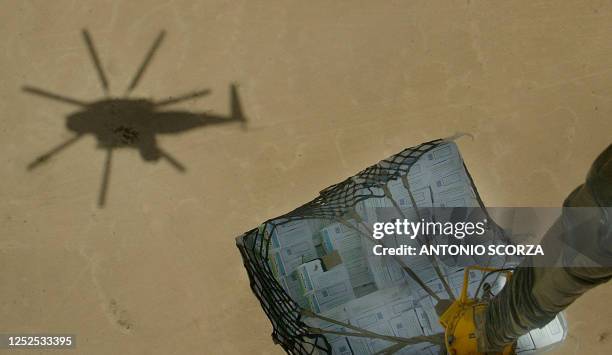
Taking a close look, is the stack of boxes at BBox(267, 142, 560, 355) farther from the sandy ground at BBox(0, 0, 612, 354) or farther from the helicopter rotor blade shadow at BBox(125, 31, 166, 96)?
the helicopter rotor blade shadow at BBox(125, 31, 166, 96)

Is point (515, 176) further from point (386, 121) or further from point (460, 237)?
point (460, 237)

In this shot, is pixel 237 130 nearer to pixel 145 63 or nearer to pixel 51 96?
pixel 145 63

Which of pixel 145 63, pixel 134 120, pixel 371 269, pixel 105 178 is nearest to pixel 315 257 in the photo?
pixel 371 269

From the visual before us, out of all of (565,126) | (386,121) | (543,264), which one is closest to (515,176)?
(565,126)

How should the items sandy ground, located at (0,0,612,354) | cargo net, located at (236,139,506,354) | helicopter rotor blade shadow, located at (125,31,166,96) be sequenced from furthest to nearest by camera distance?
helicopter rotor blade shadow, located at (125,31,166,96)
sandy ground, located at (0,0,612,354)
cargo net, located at (236,139,506,354)

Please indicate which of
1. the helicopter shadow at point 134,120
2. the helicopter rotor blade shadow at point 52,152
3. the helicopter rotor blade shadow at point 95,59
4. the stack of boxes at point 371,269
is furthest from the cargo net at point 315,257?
the helicopter rotor blade shadow at point 95,59

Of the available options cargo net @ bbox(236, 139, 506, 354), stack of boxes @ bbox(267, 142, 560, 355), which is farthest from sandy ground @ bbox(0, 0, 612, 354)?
stack of boxes @ bbox(267, 142, 560, 355)

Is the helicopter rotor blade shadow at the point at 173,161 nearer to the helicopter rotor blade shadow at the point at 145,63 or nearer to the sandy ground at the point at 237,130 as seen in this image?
the sandy ground at the point at 237,130
